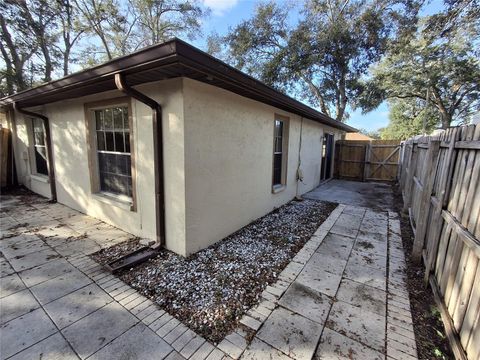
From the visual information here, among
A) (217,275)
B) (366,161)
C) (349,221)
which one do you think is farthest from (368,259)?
(366,161)

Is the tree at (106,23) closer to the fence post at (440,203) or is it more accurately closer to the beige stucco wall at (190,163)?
the beige stucco wall at (190,163)

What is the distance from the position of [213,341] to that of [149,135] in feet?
8.77

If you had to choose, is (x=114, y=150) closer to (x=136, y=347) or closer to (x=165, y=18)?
(x=136, y=347)

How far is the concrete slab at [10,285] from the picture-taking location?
7.66ft

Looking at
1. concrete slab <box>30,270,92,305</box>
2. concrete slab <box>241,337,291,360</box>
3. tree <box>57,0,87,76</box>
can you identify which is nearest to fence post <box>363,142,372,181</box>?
concrete slab <box>241,337,291,360</box>

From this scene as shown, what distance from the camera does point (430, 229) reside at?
9.43ft

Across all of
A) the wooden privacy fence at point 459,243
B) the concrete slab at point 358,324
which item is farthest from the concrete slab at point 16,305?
the wooden privacy fence at point 459,243

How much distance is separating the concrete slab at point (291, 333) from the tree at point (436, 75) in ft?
49.4

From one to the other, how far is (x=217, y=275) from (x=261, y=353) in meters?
1.13

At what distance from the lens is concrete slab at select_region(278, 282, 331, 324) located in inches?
84.4

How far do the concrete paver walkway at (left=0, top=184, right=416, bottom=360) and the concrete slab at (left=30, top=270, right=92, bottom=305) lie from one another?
0.01 m

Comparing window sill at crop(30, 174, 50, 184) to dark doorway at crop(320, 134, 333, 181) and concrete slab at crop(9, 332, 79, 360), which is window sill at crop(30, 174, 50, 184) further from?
dark doorway at crop(320, 134, 333, 181)

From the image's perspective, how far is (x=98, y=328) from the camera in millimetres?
1909

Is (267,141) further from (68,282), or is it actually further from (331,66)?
(331,66)
